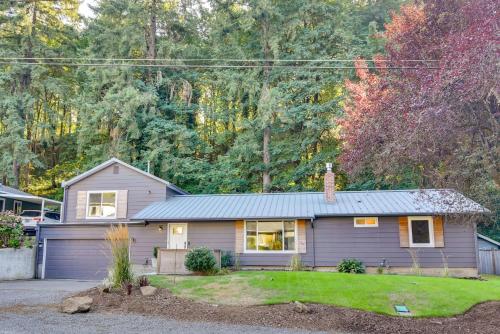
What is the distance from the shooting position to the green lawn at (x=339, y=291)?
28.5ft

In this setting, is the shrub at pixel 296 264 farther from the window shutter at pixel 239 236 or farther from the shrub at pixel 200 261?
the shrub at pixel 200 261

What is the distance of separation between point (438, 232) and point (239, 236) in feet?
24.6

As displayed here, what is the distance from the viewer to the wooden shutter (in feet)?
51.5

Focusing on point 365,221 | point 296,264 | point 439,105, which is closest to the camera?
point 439,105

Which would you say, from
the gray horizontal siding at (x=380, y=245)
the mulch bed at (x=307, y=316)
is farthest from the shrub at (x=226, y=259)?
the mulch bed at (x=307, y=316)

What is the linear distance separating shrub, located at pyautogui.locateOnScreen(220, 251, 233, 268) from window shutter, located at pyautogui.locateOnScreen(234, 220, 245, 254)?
0.30 meters

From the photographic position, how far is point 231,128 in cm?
2820

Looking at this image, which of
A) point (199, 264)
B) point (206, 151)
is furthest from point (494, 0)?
point (206, 151)

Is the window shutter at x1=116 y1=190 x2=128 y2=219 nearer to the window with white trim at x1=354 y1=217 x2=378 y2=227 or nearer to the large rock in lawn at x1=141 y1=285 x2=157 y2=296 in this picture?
the large rock in lawn at x1=141 y1=285 x2=157 y2=296

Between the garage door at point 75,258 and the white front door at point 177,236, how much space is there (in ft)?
9.90

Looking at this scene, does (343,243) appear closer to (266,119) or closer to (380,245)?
(380,245)

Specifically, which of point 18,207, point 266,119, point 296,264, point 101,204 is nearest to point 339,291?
point 296,264

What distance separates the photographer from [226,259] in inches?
611

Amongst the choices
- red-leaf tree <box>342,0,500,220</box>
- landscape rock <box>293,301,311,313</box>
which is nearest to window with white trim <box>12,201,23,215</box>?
landscape rock <box>293,301,311,313</box>
